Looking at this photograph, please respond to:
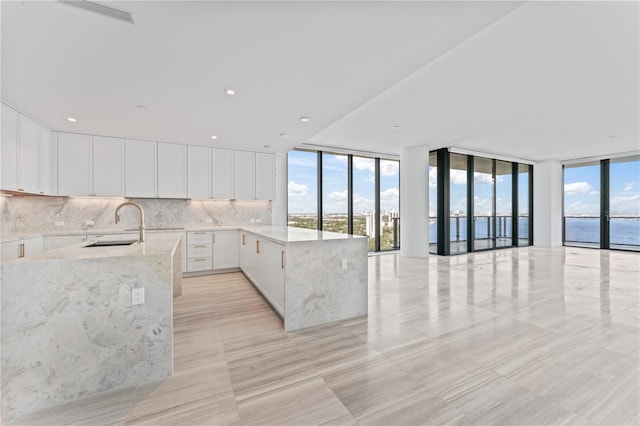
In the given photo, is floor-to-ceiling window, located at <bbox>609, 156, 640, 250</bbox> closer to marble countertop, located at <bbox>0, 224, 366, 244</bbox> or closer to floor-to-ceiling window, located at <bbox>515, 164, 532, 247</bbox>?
floor-to-ceiling window, located at <bbox>515, 164, 532, 247</bbox>

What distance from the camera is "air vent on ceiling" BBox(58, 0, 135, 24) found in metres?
1.77

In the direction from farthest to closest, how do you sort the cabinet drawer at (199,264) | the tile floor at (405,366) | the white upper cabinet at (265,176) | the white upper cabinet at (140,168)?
the white upper cabinet at (265,176)
the cabinet drawer at (199,264)
the white upper cabinet at (140,168)
the tile floor at (405,366)

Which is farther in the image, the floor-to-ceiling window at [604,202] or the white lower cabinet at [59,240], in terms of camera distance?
the floor-to-ceiling window at [604,202]

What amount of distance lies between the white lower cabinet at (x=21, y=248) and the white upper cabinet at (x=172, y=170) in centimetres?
178

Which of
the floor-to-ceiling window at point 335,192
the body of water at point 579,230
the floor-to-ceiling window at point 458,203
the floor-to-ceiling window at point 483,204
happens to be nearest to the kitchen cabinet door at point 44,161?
the floor-to-ceiling window at point 335,192

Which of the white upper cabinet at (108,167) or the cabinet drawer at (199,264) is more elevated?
the white upper cabinet at (108,167)

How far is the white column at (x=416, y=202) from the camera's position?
22.4 feet

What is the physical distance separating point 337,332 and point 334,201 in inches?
178

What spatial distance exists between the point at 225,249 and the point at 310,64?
3986mm

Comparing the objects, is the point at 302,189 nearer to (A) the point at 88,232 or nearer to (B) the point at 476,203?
(A) the point at 88,232

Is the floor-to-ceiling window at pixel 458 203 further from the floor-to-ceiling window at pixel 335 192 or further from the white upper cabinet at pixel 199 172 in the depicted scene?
the white upper cabinet at pixel 199 172

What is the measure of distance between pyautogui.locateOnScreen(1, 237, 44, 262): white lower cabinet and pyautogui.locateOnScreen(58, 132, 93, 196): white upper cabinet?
94cm

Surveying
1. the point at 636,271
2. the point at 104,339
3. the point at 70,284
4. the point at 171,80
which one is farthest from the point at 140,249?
the point at 636,271

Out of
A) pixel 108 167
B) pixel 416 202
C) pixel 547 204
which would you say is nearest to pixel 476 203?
pixel 416 202
